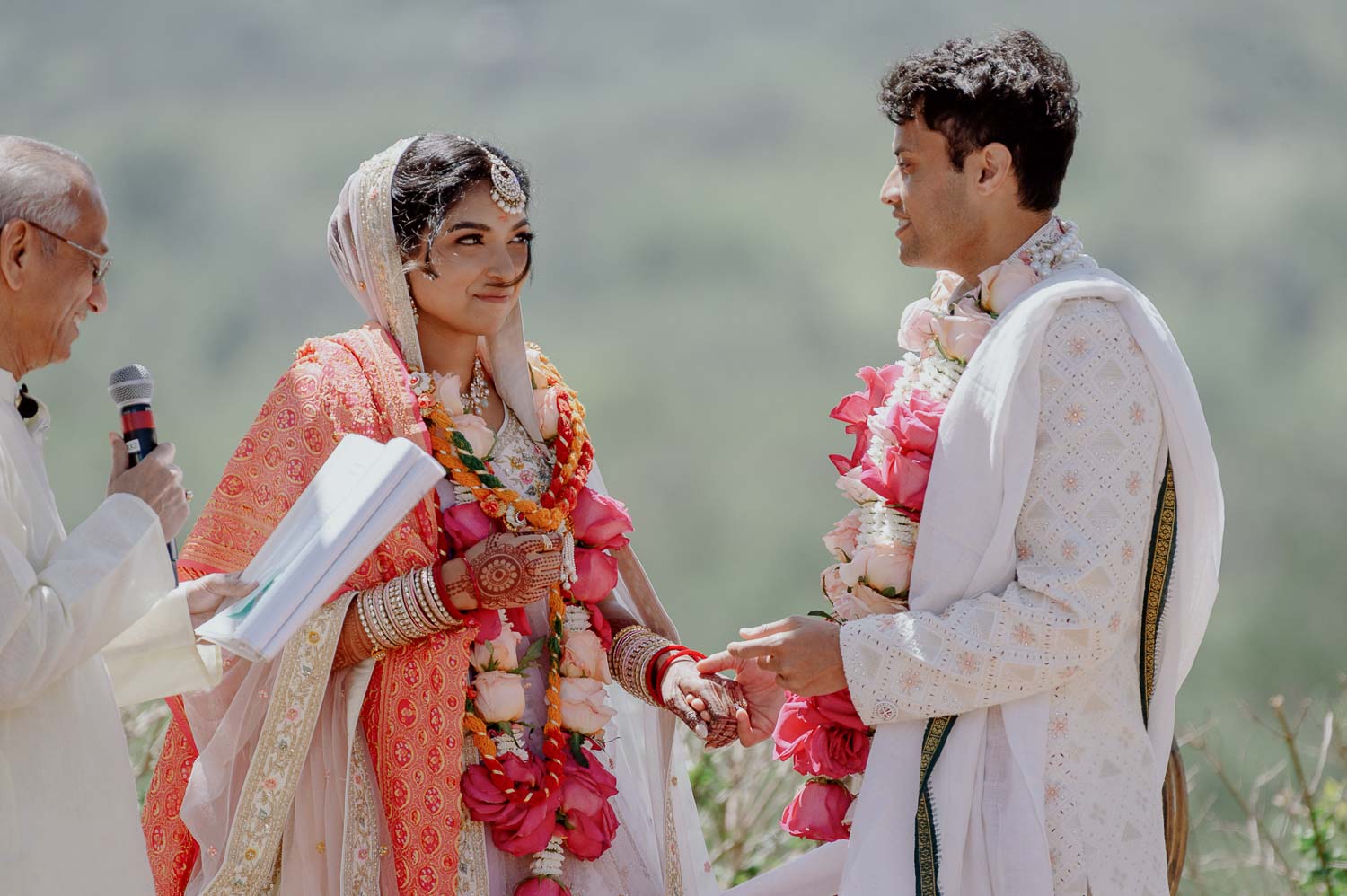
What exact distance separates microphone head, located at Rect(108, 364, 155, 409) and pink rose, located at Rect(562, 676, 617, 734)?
46.3 inches

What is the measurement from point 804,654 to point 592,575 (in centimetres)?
66

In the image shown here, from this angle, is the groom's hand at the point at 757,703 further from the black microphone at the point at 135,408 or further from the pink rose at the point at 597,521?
the black microphone at the point at 135,408

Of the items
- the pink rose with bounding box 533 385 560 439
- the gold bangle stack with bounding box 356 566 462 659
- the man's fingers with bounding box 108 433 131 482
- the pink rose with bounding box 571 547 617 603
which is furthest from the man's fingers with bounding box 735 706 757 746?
the man's fingers with bounding box 108 433 131 482

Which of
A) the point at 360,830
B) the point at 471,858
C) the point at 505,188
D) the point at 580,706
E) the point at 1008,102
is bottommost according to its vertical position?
the point at 471,858

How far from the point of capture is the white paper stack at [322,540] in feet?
8.09

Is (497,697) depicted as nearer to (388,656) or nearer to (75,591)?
(388,656)

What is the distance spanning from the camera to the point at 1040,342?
278 centimetres

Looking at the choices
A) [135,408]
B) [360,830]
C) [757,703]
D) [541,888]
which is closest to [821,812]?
[757,703]

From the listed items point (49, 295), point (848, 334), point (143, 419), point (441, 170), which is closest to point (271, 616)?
point (143, 419)

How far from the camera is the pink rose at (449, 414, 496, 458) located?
10.7 ft

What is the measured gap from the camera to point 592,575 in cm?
335

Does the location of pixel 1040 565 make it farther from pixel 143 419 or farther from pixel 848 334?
pixel 848 334

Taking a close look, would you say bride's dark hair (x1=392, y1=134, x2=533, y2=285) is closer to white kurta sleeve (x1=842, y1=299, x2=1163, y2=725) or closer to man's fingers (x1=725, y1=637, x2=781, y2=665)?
man's fingers (x1=725, y1=637, x2=781, y2=665)

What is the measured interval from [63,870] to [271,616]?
0.55 m
